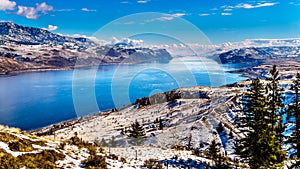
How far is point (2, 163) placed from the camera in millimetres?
15242

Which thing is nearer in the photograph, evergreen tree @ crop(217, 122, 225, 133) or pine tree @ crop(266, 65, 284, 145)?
pine tree @ crop(266, 65, 284, 145)

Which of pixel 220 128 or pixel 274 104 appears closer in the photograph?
pixel 274 104

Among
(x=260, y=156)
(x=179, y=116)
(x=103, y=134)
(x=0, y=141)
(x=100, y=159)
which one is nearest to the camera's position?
(x=0, y=141)

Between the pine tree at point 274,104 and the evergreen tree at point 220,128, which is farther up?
the pine tree at point 274,104

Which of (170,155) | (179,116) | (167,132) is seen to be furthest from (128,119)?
(170,155)

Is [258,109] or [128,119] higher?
[258,109]

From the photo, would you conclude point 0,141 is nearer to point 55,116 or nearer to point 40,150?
point 40,150

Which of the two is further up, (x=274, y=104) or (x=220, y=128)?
(x=274, y=104)

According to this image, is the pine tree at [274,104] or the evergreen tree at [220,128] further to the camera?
the evergreen tree at [220,128]

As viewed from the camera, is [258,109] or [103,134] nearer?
[258,109]

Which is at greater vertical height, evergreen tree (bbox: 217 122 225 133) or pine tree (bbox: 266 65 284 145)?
pine tree (bbox: 266 65 284 145)

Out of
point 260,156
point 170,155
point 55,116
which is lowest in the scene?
point 55,116

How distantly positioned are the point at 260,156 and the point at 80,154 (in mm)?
14685

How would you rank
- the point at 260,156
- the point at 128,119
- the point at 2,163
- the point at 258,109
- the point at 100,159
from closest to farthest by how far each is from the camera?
the point at 2,163 < the point at 100,159 < the point at 260,156 < the point at 258,109 < the point at 128,119
